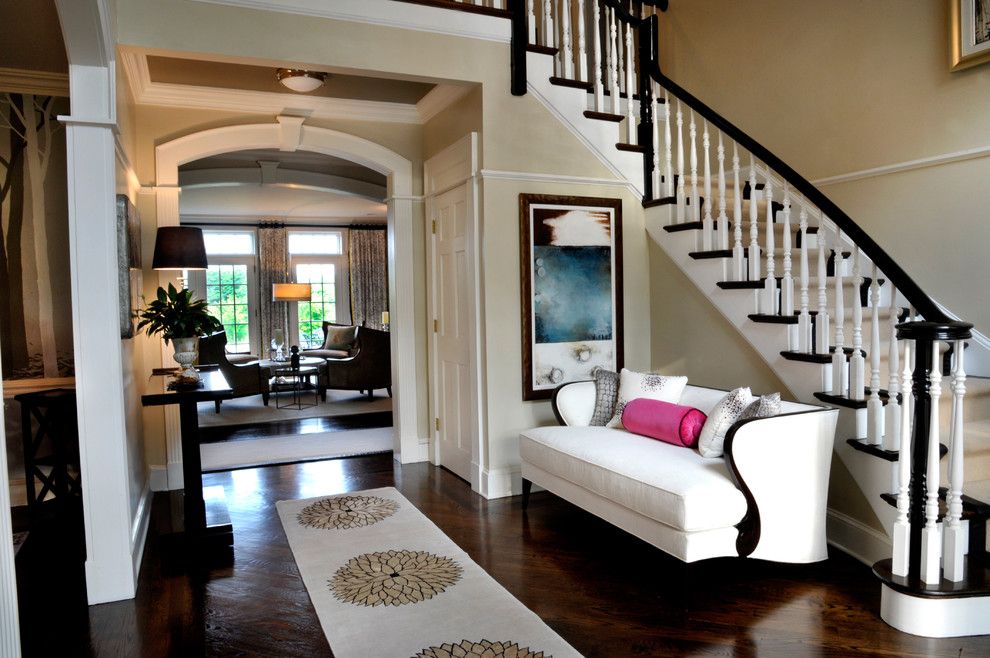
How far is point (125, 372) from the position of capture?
137 inches

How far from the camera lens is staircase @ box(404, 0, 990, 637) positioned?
2.70m

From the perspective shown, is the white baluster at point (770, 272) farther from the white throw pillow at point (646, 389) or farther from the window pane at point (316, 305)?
the window pane at point (316, 305)

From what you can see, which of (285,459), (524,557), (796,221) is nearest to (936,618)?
(524,557)

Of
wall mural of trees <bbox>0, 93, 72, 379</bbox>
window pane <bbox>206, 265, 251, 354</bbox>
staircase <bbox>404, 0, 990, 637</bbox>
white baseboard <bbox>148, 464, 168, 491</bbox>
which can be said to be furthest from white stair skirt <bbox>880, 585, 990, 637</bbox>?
window pane <bbox>206, 265, 251, 354</bbox>

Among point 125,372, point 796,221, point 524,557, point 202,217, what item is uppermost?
point 202,217

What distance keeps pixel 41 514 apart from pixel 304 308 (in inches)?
317

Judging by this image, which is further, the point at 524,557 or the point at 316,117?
the point at 316,117

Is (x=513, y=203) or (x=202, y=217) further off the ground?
(x=202, y=217)

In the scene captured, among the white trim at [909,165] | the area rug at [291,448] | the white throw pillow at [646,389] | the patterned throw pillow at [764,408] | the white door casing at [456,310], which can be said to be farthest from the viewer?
the area rug at [291,448]

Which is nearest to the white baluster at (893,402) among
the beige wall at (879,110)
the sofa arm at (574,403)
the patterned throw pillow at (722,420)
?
the patterned throw pillow at (722,420)

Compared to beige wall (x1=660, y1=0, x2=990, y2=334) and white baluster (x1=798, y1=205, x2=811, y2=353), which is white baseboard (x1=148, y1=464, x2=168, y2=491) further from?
beige wall (x1=660, y1=0, x2=990, y2=334)

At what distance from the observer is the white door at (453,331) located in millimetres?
4883

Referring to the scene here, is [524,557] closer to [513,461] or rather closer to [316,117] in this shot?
[513,461]

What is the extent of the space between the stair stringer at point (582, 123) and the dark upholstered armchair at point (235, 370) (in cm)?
535
